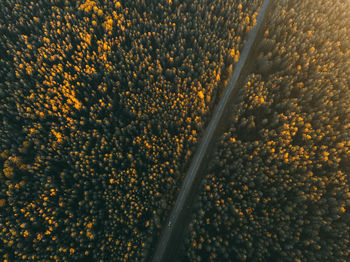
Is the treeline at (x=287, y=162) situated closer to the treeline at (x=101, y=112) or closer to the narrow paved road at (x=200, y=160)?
the narrow paved road at (x=200, y=160)

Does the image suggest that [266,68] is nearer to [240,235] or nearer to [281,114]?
[281,114]

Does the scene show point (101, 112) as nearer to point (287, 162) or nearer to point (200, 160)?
point (200, 160)

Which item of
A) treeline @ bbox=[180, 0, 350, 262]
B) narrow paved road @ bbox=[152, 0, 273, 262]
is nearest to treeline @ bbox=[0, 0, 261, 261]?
narrow paved road @ bbox=[152, 0, 273, 262]

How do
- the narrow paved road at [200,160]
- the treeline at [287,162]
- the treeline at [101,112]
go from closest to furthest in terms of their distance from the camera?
the treeline at [287,162] < the treeline at [101,112] < the narrow paved road at [200,160]

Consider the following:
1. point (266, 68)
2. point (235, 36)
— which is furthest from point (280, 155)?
point (235, 36)

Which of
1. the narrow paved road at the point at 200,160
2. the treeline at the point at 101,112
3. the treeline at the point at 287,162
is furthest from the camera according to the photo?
the narrow paved road at the point at 200,160

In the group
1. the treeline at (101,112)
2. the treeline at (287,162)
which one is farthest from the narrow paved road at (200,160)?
the treeline at (287,162)

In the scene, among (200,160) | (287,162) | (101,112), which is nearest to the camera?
(287,162)

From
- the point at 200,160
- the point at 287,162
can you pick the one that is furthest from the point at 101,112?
the point at 287,162

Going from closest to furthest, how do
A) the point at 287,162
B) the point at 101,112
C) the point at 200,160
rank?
the point at 287,162
the point at 200,160
the point at 101,112
